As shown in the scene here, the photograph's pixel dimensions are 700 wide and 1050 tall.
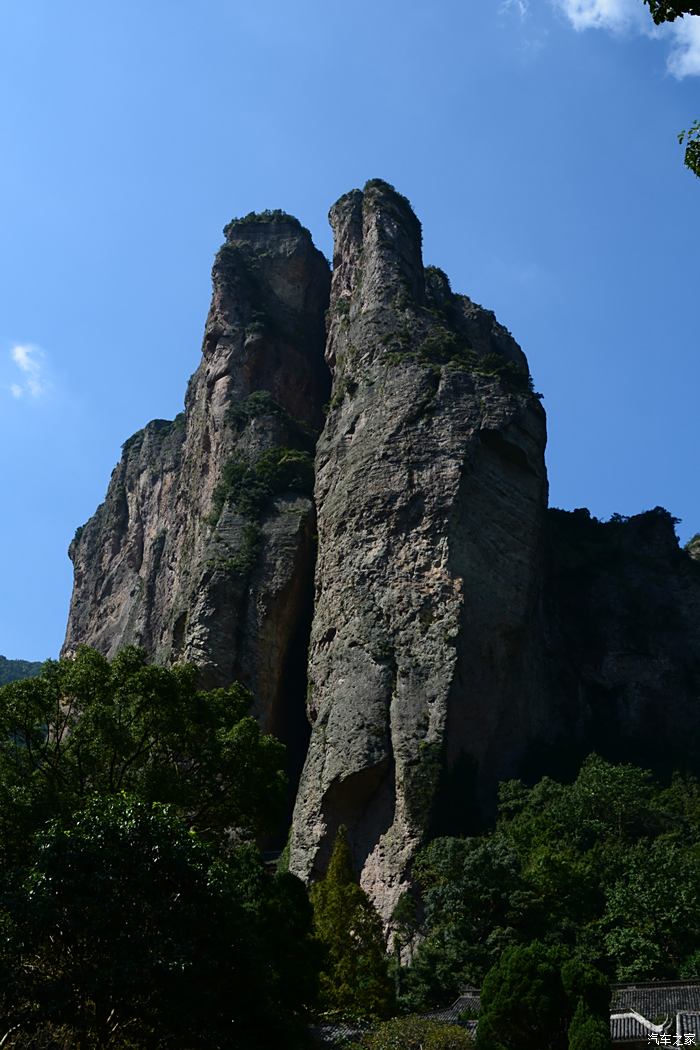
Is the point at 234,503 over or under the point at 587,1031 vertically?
over

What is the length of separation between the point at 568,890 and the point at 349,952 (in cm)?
813

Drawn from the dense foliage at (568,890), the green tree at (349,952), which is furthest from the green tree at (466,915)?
the green tree at (349,952)

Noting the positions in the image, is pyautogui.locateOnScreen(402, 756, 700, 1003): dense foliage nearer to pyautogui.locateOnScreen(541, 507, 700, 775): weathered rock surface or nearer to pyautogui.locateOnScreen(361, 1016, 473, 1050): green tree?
pyautogui.locateOnScreen(361, 1016, 473, 1050): green tree

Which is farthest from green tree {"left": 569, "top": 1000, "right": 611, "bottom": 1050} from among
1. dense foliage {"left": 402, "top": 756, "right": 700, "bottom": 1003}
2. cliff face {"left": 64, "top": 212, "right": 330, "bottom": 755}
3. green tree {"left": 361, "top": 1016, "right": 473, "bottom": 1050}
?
cliff face {"left": 64, "top": 212, "right": 330, "bottom": 755}

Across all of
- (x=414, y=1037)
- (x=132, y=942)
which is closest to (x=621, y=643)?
(x=414, y=1037)

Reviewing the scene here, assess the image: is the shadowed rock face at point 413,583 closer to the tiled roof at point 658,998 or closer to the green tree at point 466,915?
the green tree at point 466,915

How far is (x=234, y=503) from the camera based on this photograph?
54062mm

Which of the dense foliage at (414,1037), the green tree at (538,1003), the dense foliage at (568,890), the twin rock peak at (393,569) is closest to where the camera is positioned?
the green tree at (538,1003)

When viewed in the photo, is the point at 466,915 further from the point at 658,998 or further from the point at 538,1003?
the point at 538,1003

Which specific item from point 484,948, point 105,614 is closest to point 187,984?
point 484,948

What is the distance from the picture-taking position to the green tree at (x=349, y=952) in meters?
26.9

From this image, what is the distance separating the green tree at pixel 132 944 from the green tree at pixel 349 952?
359 inches

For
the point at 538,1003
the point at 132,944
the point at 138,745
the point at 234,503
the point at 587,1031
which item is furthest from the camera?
the point at 234,503

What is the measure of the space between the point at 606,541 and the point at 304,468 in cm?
1627
